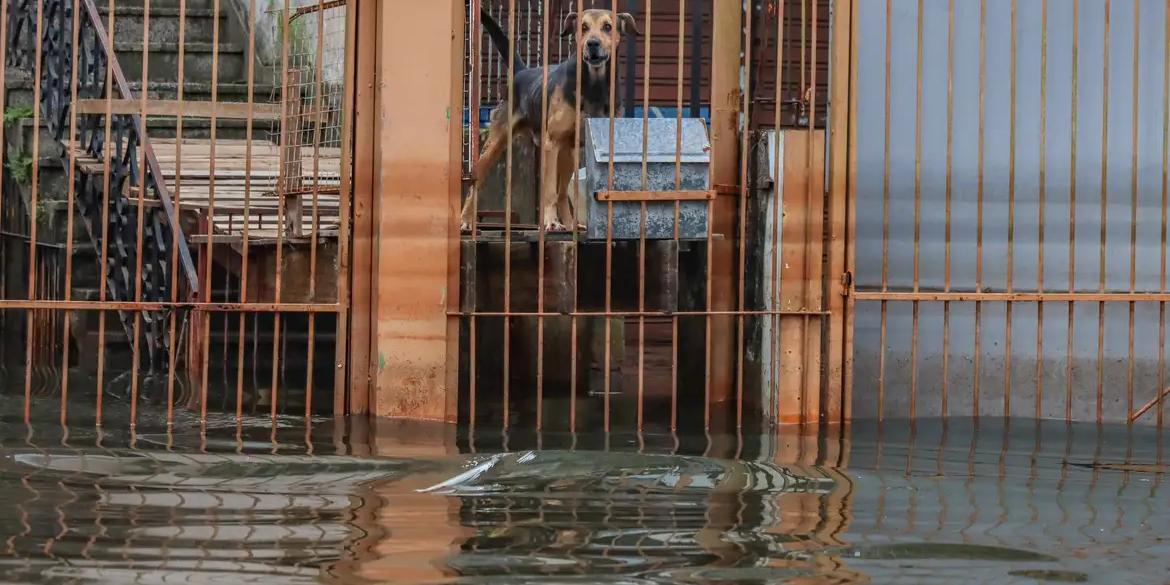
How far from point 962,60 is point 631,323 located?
4.70 metres

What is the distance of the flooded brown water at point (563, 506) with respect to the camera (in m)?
4.65

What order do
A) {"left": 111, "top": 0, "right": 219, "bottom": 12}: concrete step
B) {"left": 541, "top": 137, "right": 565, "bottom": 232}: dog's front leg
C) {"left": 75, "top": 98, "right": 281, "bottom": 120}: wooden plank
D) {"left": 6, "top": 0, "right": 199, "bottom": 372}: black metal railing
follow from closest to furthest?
{"left": 75, "top": 98, "right": 281, "bottom": 120}: wooden plank, {"left": 541, "top": 137, "right": 565, "bottom": 232}: dog's front leg, {"left": 6, "top": 0, "right": 199, "bottom": 372}: black metal railing, {"left": 111, "top": 0, "right": 219, "bottom": 12}: concrete step

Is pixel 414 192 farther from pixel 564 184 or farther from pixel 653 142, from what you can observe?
pixel 564 184

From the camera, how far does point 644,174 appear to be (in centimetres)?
772

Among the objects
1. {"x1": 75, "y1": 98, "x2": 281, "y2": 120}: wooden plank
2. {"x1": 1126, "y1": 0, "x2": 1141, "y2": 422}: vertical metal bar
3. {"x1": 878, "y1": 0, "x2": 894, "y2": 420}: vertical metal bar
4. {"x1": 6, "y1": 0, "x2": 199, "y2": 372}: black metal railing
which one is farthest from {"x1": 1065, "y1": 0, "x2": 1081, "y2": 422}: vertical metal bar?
{"x1": 6, "y1": 0, "x2": 199, "y2": 372}: black metal railing

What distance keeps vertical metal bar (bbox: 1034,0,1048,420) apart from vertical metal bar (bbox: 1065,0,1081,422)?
0.14 meters

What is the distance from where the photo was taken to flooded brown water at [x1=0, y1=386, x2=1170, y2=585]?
15.3 ft

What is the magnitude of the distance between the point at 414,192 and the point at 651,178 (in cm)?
121

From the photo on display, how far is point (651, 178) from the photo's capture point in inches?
307

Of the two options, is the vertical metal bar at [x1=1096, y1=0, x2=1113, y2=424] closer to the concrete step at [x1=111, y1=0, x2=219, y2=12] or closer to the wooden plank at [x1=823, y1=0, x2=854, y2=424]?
the wooden plank at [x1=823, y1=0, x2=854, y2=424]

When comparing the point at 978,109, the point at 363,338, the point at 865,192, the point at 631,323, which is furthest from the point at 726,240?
the point at 631,323

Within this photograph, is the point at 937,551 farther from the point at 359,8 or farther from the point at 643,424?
the point at 359,8

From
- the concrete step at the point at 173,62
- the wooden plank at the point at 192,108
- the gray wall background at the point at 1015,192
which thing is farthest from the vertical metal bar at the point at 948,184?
the concrete step at the point at 173,62

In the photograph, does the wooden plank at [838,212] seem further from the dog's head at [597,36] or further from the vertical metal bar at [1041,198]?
the dog's head at [597,36]
